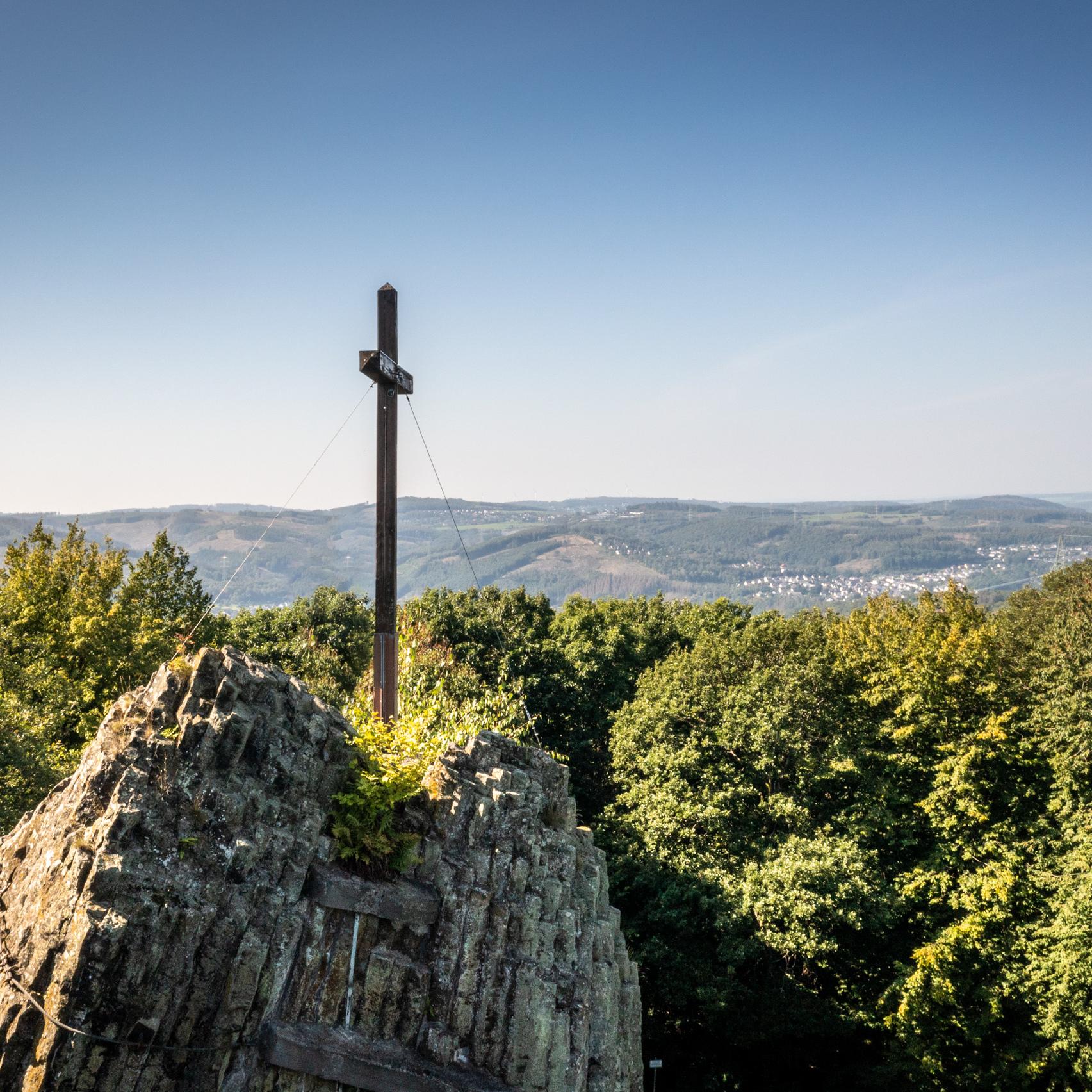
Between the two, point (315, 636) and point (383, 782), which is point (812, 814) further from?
point (315, 636)

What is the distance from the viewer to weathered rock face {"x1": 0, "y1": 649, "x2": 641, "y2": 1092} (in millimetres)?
8227

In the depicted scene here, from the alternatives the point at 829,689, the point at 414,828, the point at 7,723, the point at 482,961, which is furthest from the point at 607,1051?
the point at 829,689

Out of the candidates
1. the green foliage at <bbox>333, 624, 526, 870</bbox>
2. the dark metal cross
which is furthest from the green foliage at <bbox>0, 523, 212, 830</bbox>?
the green foliage at <bbox>333, 624, 526, 870</bbox>

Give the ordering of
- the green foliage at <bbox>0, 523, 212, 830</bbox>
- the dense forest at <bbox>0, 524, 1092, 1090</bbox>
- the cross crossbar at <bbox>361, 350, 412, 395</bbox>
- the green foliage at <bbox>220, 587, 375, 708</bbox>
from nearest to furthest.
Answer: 1. the cross crossbar at <bbox>361, 350, 412, 395</bbox>
2. the green foliage at <bbox>0, 523, 212, 830</bbox>
3. the dense forest at <bbox>0, 524, 1092, 1090</bbox>
4. the green foliage at <bbox>220, 587, 375, 708</bbox>

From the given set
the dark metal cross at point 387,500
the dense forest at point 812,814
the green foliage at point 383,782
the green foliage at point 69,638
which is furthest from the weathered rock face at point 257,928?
the green foliage at point 69,638

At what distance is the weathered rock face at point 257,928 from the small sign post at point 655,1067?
45.2ft

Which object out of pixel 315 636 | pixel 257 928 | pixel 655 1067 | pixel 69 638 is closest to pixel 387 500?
pixel 257 928

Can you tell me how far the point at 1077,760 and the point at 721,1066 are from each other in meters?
15.4

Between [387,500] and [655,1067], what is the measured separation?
20.6m

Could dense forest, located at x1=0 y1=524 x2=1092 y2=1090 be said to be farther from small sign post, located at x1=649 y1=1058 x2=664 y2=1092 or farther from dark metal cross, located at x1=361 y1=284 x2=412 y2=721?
dark metal cross, located at x1=361 y1=284 x2=412 y2=721

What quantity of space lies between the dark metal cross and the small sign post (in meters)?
17.2

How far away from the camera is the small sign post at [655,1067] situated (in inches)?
934

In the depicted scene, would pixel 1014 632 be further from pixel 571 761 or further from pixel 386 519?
pixel 386 519

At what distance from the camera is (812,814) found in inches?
1091
